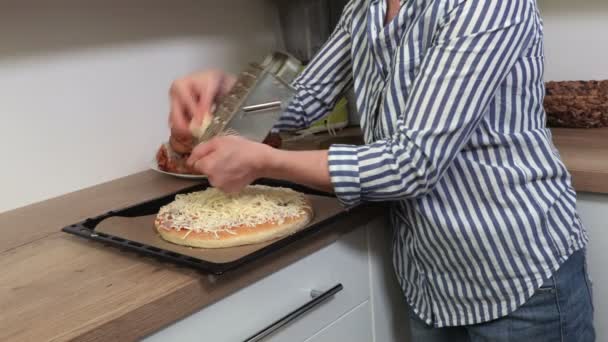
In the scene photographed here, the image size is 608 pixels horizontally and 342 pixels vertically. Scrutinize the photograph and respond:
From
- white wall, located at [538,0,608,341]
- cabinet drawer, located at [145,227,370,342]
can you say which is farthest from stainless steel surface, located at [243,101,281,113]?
white wall, located at [538,0,608,341]

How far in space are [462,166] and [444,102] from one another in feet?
0.46

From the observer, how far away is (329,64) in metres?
1.19

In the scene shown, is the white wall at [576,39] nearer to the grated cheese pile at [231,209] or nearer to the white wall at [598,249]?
the white wall at [598,249]

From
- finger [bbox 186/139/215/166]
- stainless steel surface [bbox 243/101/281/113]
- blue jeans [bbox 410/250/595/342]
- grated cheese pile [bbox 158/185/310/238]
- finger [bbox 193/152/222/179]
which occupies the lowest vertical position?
blue jeans [bbox 410/250/595/342]

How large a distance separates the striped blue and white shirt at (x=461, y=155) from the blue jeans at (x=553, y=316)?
0.8 inches

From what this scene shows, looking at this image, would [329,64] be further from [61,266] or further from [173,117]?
[61,266]

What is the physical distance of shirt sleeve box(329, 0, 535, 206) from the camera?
31.9 inches

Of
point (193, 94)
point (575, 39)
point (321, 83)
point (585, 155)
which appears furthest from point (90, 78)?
point (575, 39)

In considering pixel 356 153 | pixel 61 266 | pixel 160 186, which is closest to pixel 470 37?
pixel 356 153

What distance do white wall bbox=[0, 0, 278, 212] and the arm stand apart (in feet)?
2.41

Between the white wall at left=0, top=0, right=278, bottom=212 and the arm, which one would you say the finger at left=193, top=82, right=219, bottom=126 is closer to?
the arm

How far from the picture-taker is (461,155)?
921 mm

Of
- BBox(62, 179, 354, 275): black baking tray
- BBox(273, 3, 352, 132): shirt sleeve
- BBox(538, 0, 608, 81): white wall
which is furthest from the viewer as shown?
BBox(538, 0, 608, 81): white wall

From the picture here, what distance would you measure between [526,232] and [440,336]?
0.28 metres
